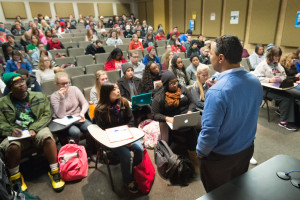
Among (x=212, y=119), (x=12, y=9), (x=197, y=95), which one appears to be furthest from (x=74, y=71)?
(x=12, y=9)

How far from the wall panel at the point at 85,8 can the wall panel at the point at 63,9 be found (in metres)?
0.49

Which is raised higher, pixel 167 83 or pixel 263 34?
pixel 263 34

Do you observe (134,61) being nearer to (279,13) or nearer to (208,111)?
(208,111)

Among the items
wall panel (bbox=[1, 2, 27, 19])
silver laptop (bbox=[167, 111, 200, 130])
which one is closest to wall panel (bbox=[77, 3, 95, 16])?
wall panel (bbox=[1, 2, 27, 19])

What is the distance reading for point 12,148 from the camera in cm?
209

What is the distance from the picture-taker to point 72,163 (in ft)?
7.48

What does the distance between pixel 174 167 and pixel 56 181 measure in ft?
4.43

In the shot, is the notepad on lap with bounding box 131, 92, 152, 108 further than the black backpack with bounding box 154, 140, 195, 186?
Yes

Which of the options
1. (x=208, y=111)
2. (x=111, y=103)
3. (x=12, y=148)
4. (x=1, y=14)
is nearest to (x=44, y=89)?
(x=12, y=148)

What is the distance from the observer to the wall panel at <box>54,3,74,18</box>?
11.9m

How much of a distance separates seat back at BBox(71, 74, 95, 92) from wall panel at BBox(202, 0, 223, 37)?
651cm

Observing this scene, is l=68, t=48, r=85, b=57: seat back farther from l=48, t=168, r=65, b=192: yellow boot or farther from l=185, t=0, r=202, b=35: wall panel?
l=185, t=0, r=202, b=35: wall panel

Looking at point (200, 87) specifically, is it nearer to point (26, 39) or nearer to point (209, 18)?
point (26, 39)

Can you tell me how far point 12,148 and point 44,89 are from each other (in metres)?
1.37
